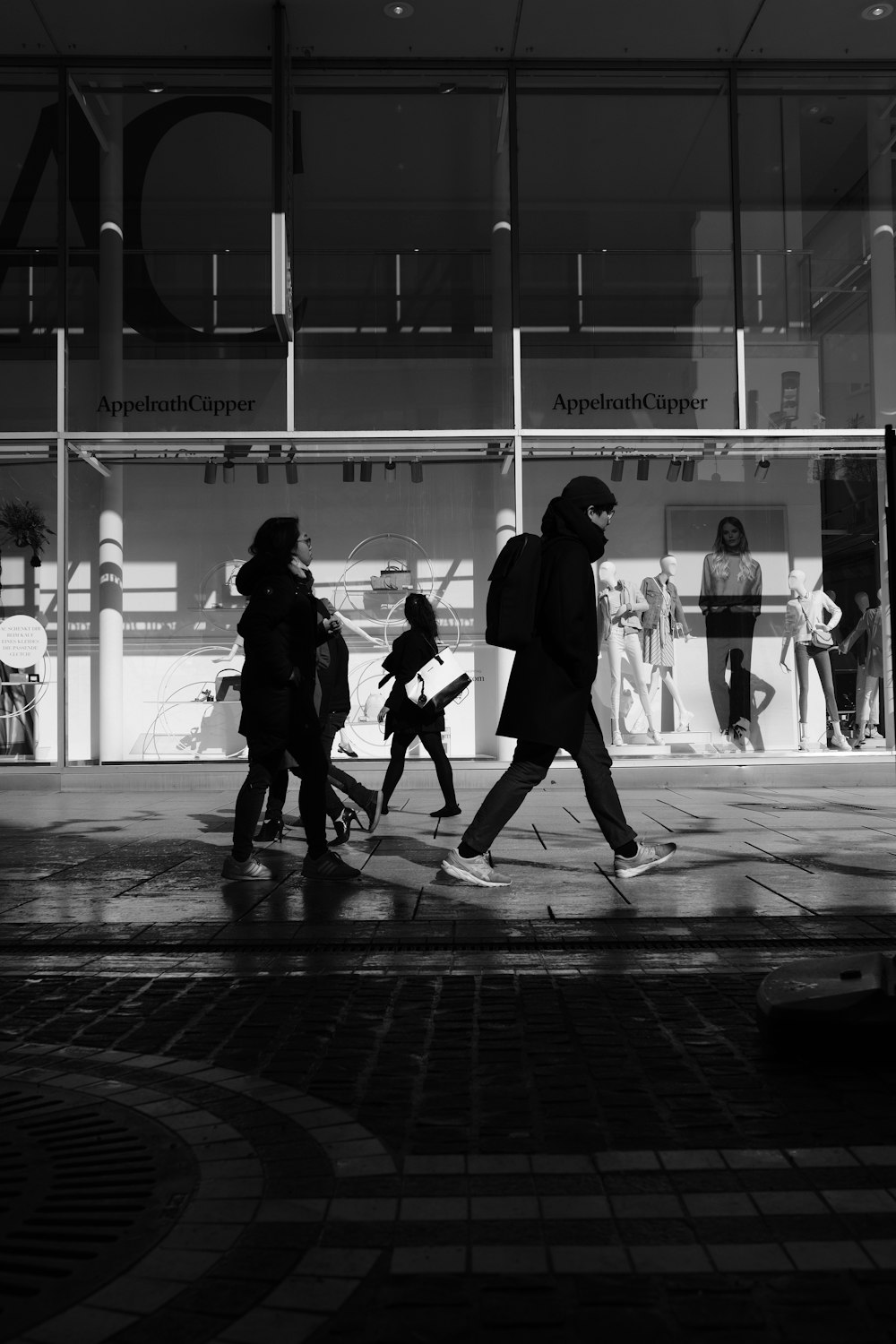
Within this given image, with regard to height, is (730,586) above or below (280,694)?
above

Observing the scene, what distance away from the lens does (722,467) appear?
15.7 metres

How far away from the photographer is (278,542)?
24.8 ft

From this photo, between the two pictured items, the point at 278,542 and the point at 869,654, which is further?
the point at 869,654

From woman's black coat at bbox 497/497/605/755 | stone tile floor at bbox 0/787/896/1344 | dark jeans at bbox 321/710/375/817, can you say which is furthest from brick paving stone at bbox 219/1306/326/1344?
dark jeans at bbox 321/710/375/817

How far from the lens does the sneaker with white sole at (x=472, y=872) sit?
7.04 m

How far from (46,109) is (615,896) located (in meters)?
12.4

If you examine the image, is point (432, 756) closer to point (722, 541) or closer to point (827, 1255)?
point (722, 541)

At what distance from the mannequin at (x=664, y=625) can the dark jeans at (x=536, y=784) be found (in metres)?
8.55

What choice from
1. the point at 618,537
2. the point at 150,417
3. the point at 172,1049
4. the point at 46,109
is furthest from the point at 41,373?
the point at 172,1049

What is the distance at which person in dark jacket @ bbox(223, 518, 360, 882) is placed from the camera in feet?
24.5

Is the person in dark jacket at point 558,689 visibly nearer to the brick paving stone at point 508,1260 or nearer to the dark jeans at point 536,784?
the dark jeans at point 536,784

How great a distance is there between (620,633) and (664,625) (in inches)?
21.0

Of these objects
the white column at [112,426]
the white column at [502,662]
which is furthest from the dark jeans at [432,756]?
the white column at [112,426]

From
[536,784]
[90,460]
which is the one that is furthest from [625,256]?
[536,784]
